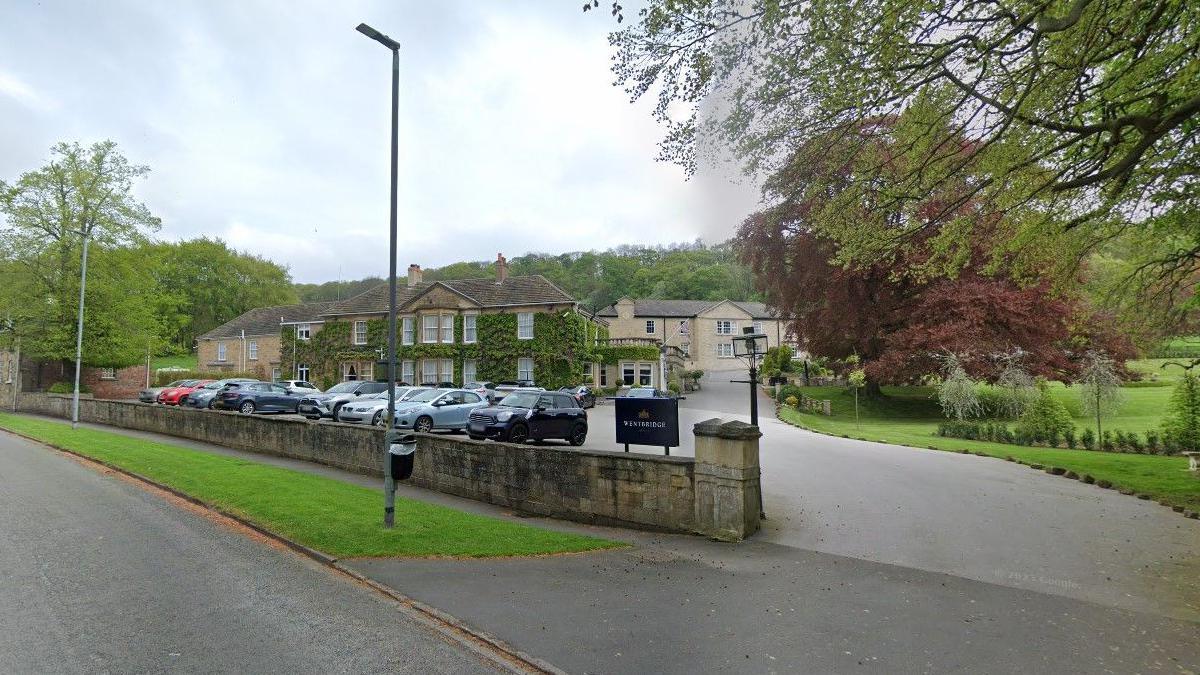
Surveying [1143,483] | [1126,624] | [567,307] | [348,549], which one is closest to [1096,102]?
[1126,624]

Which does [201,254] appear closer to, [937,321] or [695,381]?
[695,381]

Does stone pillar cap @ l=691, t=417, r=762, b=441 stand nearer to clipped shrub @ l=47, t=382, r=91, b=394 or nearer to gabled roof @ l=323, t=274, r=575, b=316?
gabled roof @ l=323, t=274, r=575, b=316

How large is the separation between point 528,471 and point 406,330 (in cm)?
3552

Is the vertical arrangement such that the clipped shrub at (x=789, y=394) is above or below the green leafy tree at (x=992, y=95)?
below

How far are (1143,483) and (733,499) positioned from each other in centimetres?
1029

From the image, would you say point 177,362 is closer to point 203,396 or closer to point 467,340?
point 467,340

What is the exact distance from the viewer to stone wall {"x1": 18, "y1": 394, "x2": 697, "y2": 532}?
9.80 metres

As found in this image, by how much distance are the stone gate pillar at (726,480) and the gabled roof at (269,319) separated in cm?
4689

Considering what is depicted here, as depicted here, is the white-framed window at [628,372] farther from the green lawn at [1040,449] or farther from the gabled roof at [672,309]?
the gabled roof at [672,309]

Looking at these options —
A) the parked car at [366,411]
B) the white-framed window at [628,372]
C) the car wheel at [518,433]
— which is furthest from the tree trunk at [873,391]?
the parked car at [366,411]

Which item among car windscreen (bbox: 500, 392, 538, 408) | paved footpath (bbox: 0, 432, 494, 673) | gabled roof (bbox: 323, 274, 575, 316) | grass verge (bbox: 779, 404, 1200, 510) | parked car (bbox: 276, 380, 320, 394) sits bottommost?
grass verge (bbox: 779, 404, 1200, 510)

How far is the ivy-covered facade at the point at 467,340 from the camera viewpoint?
4119 cm

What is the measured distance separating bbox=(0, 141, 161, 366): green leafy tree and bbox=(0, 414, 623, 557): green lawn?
982 inches

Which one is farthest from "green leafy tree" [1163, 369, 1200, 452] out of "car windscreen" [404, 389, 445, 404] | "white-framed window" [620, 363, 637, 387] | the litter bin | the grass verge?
"white-framed window" [620, 363, 637, 387]
